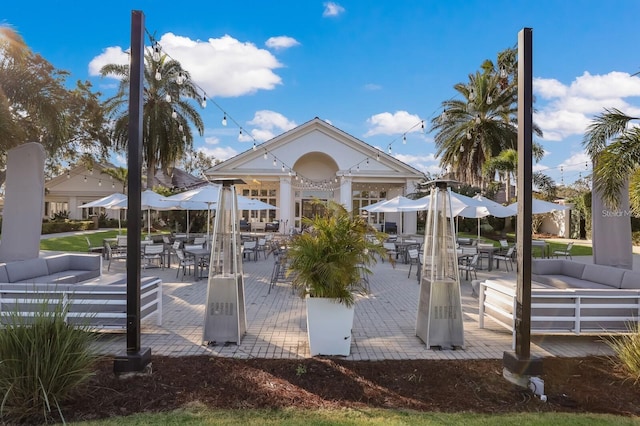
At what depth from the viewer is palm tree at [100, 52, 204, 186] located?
23.2 m

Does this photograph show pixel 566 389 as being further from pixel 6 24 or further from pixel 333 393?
pixel 6 24

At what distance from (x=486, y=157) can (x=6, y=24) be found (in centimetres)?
2495

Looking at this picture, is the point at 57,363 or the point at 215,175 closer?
the point at 57,363

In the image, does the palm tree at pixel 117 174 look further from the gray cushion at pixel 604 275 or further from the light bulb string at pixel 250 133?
the gray cushion at pixel 604 275

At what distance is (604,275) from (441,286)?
3993 millimetres

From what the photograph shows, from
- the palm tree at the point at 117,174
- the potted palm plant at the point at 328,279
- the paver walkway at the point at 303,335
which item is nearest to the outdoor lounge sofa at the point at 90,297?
the paver walkway at the point at 303,335

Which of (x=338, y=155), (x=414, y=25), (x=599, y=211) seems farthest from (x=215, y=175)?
(x=599, y=211)

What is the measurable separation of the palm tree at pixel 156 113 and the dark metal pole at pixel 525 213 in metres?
21.6

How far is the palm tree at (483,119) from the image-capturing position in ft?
83.1

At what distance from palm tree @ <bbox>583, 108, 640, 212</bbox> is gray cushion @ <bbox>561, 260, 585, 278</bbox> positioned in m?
1.36

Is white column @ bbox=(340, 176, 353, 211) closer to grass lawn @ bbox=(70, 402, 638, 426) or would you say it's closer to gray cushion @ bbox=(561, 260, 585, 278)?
gray cushion @ bbox=(561, 260, 585, 278)

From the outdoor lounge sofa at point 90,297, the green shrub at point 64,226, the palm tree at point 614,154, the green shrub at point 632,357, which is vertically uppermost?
the palm tree at point 614,154

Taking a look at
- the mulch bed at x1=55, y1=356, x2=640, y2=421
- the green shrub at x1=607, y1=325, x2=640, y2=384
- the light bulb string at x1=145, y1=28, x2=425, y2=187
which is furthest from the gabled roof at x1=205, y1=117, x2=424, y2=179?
the green shrub at x1=607, y1=325, x2=640, y2=384

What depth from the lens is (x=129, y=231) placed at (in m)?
3.73
